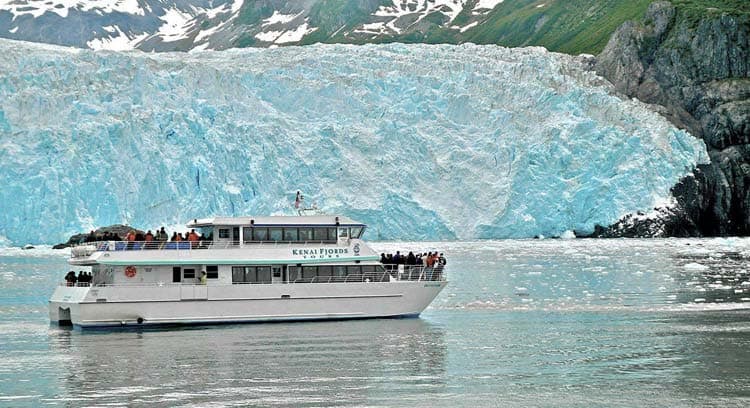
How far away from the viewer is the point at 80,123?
63.9 m

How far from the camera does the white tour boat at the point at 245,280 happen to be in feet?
93.6

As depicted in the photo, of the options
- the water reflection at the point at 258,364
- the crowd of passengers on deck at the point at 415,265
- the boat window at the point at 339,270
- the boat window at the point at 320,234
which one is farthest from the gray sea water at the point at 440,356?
the boat window at the point at 320,234

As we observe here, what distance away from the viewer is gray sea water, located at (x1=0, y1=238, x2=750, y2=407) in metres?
17.4

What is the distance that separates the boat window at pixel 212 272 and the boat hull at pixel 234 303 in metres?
0.30

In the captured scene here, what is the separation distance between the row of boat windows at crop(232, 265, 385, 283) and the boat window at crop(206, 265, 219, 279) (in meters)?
0.47

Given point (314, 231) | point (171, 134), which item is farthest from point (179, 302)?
point (171, 134)

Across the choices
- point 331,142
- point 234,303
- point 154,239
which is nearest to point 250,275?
point 234,303

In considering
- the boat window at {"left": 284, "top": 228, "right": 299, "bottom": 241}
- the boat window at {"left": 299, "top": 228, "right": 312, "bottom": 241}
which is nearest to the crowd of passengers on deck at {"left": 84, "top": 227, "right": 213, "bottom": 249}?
the boat window at {"left": 284, "top": 228, "right": 299, "bottom": 241}

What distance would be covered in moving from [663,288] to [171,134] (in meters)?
36.3

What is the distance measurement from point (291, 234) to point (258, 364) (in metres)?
9.22

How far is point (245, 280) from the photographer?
2939cm

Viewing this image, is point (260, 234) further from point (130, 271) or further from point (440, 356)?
point (440, 356)

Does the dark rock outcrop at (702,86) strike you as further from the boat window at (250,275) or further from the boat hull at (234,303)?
the boat window at (250,275)

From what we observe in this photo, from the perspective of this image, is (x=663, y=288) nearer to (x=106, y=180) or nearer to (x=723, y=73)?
(x=106, y=180)
